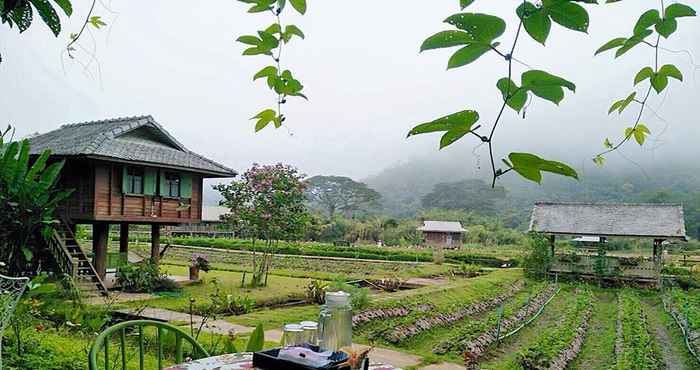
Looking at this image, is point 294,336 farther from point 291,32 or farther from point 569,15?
point 569,15

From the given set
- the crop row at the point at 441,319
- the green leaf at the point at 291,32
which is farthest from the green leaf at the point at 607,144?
the crop row at the point at 441,319

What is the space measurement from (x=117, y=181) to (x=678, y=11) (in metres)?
10.8

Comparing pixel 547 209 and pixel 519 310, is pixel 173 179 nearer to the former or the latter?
pixel 519 310

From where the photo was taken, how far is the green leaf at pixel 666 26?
27.7 inches

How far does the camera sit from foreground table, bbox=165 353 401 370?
6.41 feet

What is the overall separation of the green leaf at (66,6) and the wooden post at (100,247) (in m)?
10.3

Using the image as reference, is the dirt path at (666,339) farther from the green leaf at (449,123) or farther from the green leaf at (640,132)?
the green leaf at (449,123)

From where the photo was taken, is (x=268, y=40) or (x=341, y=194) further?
(x=341, y=194)

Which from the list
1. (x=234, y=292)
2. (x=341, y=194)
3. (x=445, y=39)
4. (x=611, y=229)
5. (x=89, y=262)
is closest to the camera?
(x=445, y=39)

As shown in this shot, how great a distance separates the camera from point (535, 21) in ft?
1.86

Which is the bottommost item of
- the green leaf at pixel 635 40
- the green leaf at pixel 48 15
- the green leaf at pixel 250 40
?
the green leaf at pixel 635 40

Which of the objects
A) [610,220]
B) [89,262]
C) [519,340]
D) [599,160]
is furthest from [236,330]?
[610,220]

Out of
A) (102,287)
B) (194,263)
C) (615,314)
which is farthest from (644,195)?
(102,287)

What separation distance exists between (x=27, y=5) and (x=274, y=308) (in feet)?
30.2
